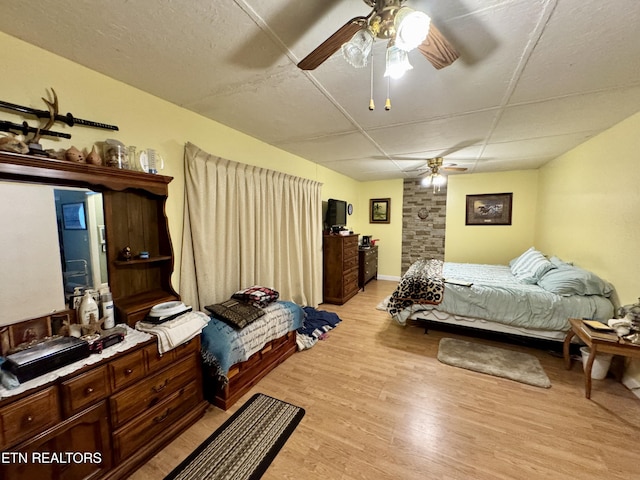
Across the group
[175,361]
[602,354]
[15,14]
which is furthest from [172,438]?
[602,354]

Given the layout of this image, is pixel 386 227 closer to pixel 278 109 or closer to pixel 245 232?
pixel 245 232

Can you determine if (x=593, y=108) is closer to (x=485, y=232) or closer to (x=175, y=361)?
(x=485, y=232)

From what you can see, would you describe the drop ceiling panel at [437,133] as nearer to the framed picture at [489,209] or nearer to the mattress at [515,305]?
the mattress at [515,305]

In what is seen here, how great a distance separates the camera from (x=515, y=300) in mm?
2688

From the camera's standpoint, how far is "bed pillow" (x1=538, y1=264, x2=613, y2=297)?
8.05 feet

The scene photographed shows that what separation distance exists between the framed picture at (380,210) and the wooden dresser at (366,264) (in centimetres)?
71

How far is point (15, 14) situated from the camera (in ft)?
3.77

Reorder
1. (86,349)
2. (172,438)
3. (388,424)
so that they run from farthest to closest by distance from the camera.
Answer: (388,424) → (172,438) → (86,349)

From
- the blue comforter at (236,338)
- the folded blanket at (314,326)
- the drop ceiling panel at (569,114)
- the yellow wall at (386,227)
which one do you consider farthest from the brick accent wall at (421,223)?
the blue comforter at (236,338)

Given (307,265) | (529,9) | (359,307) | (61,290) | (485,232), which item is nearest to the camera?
(529,9)

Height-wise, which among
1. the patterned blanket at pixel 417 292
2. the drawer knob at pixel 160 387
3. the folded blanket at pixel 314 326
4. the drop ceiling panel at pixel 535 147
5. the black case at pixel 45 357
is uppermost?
the drop ceiling panel at pixel 535 147

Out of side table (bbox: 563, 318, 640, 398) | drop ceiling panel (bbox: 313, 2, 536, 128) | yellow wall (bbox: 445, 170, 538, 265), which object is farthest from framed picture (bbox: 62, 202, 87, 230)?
yellow wall (bbox: 445, 170, 538, 265)

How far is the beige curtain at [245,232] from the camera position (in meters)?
2.27

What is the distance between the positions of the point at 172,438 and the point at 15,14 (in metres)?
2.45
